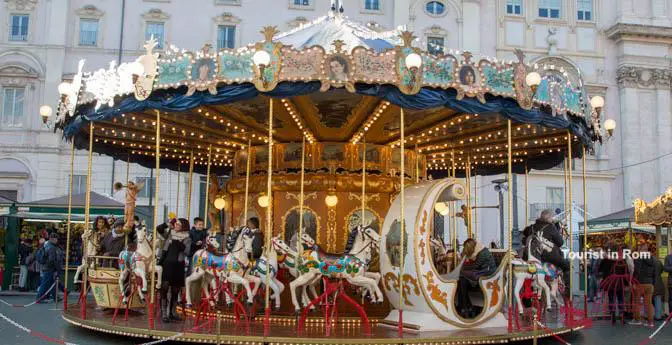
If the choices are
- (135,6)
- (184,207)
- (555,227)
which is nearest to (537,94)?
(555,227)

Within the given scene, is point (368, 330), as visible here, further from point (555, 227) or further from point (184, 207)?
point (184, 207)

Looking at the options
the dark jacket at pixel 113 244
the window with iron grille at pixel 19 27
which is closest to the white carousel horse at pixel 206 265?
the dark jacket at pixel 113 244

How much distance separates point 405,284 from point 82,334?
6079mm

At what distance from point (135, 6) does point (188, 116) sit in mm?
26041

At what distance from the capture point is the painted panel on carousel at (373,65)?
11453 mm

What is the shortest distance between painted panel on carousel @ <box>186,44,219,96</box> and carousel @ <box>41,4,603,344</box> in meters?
0.02

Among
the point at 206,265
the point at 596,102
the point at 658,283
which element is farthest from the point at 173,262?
the point at 658,283

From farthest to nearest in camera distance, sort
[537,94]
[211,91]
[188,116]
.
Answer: [188,116]
[537,94]
[211,91]

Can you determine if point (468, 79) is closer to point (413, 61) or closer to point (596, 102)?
point (413, 61)

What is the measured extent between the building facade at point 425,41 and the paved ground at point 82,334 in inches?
801

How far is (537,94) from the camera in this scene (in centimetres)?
1272

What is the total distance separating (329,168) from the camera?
1623 centimetres

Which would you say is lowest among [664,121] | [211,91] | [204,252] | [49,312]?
[49,312]

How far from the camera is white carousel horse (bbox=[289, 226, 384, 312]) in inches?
508
